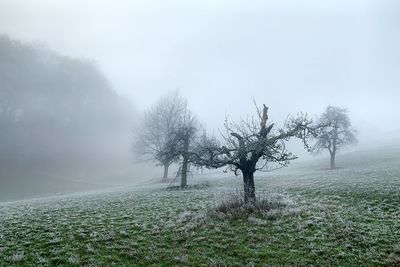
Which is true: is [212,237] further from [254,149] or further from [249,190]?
[254,149]

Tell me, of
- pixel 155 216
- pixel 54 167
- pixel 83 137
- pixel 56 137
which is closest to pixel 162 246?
pixel 155 216

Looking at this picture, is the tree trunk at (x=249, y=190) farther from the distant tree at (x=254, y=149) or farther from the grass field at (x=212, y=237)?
the grass field at (x=212, y=237)

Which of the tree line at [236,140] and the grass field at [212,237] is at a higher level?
the tree line at [236,140]

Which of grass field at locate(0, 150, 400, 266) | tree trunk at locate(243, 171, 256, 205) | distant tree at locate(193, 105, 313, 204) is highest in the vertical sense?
distant tree at locate(193, 105, 313, 204)

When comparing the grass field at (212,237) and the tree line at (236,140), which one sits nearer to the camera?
the grass field at (212,237)

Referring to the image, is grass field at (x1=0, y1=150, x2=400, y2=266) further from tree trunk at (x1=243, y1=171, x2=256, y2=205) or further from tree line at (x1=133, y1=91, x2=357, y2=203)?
tree line at (x1=133, y1=91, x2=357, y2=203)

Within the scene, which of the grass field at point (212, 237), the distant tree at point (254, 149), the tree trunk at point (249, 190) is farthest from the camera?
the distant tree at point (254, 149)

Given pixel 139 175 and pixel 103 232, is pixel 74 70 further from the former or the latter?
pixel 103 232

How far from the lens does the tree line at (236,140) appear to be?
68.4ft

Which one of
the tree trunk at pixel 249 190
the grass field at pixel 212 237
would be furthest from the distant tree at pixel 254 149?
the grass field at pixel 212 237

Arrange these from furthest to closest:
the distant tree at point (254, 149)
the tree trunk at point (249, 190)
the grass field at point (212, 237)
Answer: the distant tree at point (254, 149) → the tree trunk at point (249, 190) → the grass field at point (212, 237)

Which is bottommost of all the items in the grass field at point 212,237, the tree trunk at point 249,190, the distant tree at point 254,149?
the grass field at point 212,237

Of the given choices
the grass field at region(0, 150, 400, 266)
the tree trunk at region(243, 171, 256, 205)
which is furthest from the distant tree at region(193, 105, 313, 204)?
the grass field at region(0, 150, 400, 266)

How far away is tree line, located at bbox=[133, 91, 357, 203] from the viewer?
68.4 feet
